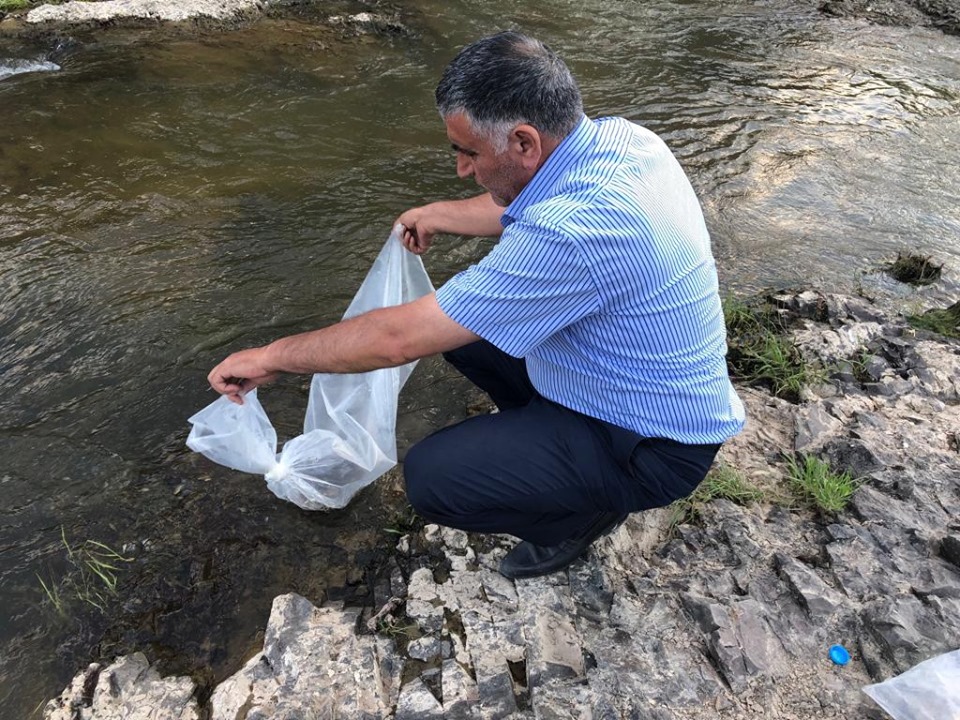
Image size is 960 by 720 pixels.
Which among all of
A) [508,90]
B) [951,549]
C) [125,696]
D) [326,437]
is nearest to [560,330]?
[508,90]

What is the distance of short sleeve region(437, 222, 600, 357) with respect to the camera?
1547 millimetres

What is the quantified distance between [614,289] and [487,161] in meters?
0.48

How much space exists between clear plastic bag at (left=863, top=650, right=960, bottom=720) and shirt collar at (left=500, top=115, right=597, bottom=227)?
146 cm

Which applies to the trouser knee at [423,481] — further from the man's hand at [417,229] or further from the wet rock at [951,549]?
the wet rock at [951,549]

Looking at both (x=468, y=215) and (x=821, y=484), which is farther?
(x=468, y=215)

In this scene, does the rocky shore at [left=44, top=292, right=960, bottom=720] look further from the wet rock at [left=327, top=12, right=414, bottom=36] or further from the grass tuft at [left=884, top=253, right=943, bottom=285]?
the wet rock at [left=327, top=12, right=414, bottom=36]

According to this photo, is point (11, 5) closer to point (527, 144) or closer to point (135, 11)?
point (135, 11)

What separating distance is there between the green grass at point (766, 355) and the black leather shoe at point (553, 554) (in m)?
1.22

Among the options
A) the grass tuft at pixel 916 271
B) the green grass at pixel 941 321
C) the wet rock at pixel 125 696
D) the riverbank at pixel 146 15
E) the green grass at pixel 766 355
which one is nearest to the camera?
the wet rock at pixel 125 696

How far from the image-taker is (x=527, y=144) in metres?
1.69

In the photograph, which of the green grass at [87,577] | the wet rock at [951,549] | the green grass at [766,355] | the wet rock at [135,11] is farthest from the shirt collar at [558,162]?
the wet rock at [135,11]

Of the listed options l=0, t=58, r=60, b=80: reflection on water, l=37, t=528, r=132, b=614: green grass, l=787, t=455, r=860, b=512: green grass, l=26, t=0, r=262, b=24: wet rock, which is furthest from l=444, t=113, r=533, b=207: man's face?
l=26, t=0, r=262, b=24: wet rock

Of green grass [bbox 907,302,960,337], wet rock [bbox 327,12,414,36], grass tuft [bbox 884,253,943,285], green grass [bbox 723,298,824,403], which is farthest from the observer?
wet rock [bbox 327,12,414,36]

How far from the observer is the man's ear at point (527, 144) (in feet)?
5.45
